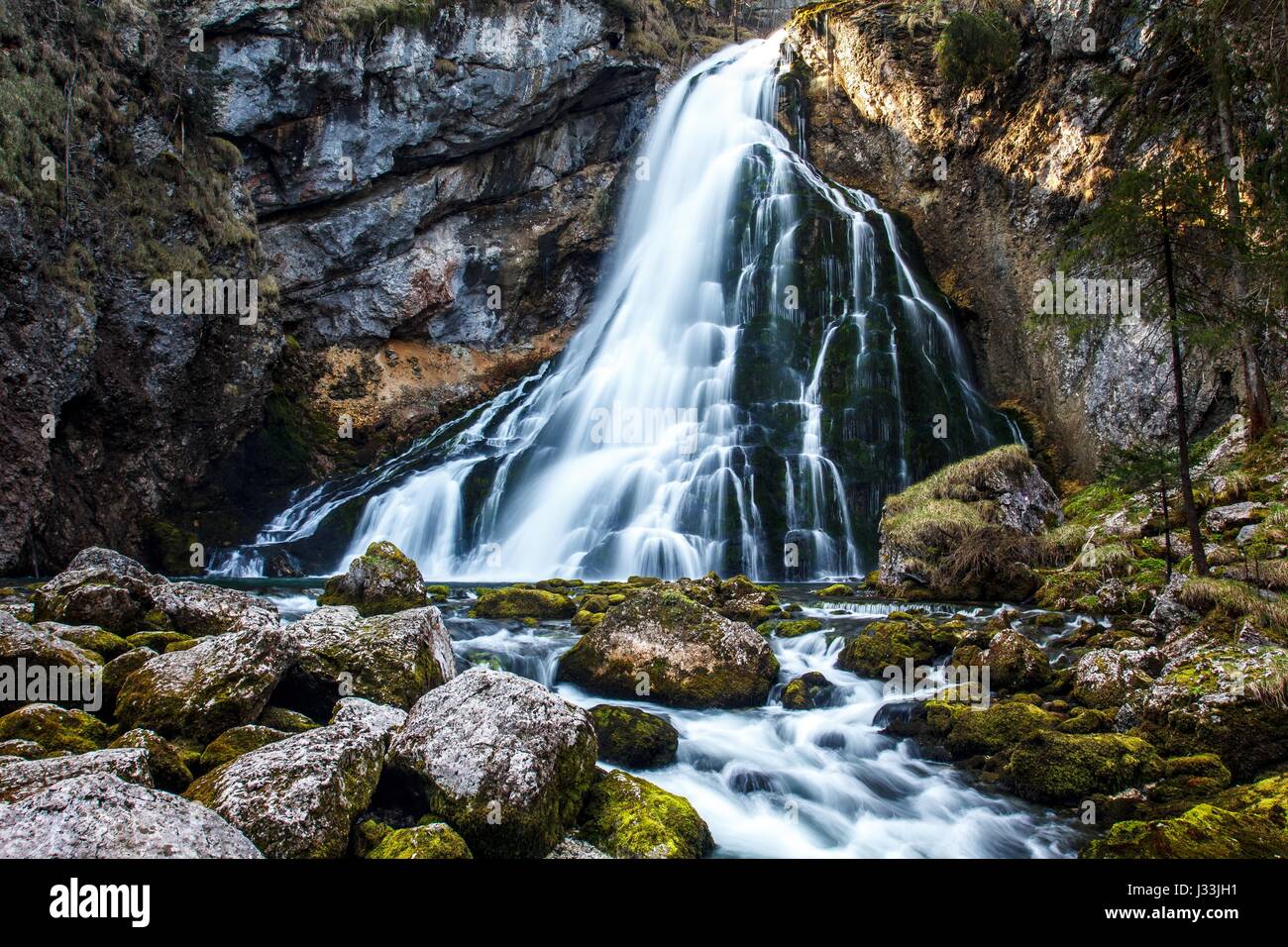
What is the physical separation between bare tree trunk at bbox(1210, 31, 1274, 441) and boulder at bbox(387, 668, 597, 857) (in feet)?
39.9

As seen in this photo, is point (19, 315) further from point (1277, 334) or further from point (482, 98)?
point (1277, 334)

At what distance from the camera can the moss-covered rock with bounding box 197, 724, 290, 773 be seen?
5.62 meters

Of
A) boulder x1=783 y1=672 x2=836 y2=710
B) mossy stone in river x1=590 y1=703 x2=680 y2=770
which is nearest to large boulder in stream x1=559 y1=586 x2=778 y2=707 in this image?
boulder x1=783 y1=672 x2=836 y2=710

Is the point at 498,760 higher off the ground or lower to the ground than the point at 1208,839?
higher

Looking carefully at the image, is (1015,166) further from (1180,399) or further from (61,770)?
(61,770)

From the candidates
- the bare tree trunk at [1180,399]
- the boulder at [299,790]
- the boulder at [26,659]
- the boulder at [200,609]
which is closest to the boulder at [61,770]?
the boulder at [299,790]

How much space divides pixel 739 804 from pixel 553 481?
51.8ft

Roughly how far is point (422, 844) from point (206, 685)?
2.90 m

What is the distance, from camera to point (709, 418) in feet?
75.0

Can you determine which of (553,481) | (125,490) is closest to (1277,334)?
(553,481)

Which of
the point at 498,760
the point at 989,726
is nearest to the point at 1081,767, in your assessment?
the point at 989,726

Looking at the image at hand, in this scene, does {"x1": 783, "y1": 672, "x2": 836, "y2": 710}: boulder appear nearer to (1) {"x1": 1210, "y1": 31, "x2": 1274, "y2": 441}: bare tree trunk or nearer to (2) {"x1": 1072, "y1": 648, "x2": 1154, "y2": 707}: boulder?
(2) {"x1": 1072, "y1": 648, "x2": 1154, "y2": 707}: boulder

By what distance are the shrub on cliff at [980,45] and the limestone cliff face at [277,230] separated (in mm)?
10075

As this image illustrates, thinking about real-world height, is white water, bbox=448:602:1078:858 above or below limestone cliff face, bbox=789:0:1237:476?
below
